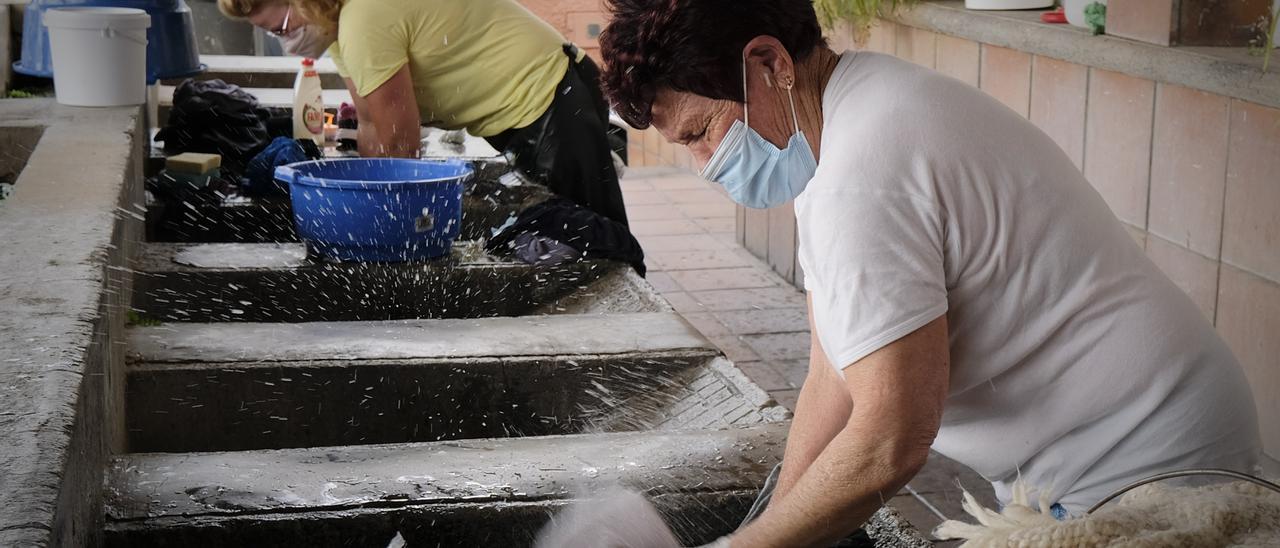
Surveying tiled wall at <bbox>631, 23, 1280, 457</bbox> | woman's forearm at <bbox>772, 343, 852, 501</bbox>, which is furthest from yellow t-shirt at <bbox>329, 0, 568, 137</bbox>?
woman's forearm at <bbox>772, 343, 852, 501</bbox>

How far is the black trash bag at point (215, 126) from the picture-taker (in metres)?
5.25

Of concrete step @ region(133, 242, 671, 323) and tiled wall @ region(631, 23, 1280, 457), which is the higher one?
tiled wall @ region(631, 23, 1280, 457)

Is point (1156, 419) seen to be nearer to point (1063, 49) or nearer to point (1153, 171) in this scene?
point (1153, 171)

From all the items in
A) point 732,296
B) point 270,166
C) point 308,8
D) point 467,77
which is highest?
point 308,8

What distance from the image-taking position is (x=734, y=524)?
8.22 feet

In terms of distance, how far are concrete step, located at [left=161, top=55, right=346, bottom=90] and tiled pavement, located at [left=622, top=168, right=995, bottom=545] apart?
1956 millimetres

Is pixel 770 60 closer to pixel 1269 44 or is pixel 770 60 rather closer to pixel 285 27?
pixel 1269 44

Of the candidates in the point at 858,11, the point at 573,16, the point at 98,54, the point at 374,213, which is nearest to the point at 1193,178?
the point at 858,11

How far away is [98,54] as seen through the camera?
191 inches

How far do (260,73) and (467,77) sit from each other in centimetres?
309

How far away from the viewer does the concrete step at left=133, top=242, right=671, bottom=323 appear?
154 inches

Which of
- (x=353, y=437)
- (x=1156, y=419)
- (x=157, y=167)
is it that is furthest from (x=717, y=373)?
(x=157, y=167)

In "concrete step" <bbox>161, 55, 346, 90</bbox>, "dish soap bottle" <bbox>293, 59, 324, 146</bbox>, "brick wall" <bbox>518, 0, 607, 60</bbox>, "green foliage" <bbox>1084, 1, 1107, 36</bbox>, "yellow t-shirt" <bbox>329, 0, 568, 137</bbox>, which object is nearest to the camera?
"green foliage" <bbox>1084, 1, 1107, 36</bbox>

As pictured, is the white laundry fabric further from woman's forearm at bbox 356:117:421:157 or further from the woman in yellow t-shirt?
woman's forearm at bbox 356:117:421:157
